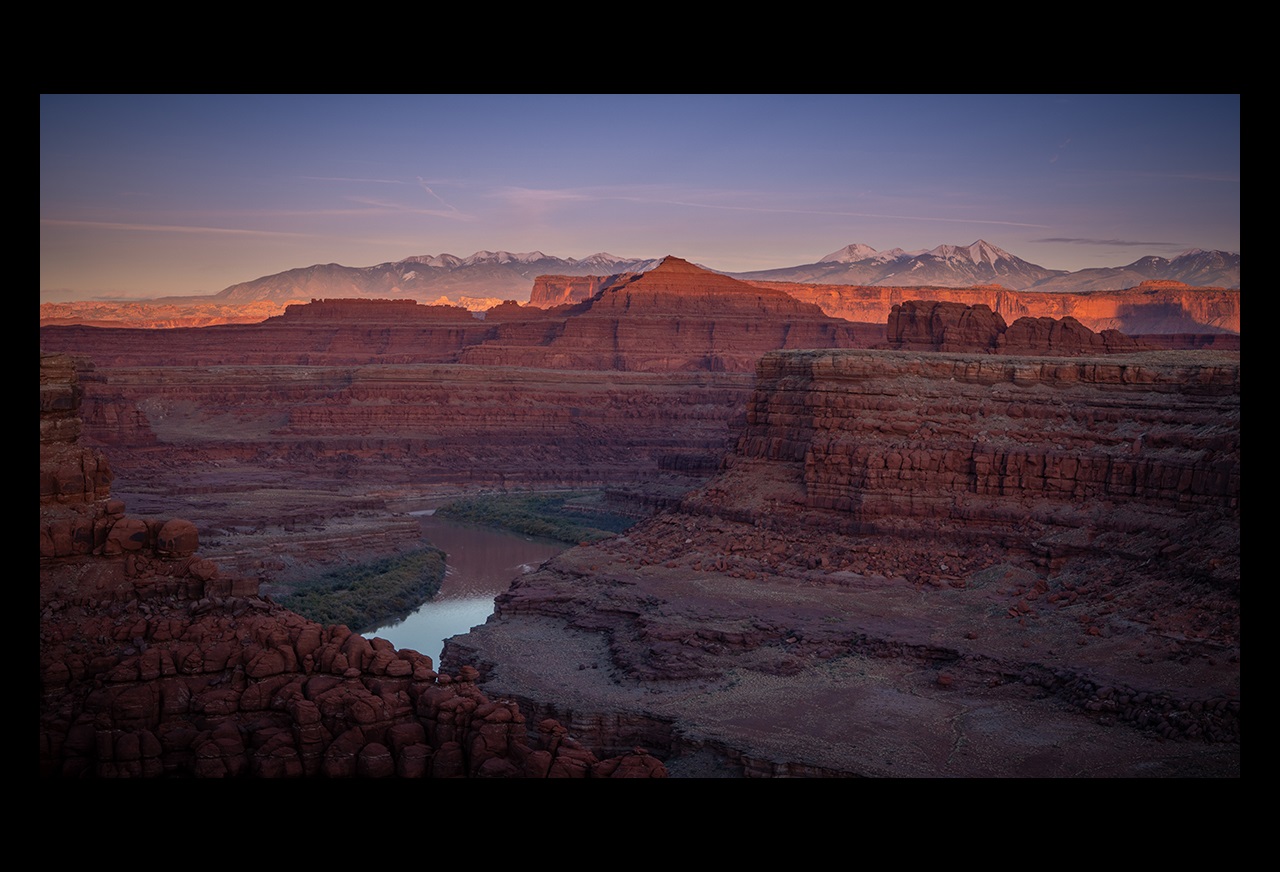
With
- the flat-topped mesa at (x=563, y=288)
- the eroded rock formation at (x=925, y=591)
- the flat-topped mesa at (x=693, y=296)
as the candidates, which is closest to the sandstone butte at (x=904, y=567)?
the eroded rock formation at (x=925, y=591)

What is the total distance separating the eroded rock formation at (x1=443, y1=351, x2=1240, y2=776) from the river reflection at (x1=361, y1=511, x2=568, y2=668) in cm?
168

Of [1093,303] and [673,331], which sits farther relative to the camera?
[1093,303]

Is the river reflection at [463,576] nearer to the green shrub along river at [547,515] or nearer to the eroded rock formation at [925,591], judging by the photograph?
the green shrub along river at [547,515]

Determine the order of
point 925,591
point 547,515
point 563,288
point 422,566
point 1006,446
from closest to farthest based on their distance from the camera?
point 925,591, point 1006,446, point 422,566, point 547,515, point 563,288

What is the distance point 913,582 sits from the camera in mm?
24734

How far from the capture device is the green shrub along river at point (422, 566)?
27.8m

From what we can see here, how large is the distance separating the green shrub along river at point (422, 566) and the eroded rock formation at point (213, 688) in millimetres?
10927

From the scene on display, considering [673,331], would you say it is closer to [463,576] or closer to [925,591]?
[463,576]

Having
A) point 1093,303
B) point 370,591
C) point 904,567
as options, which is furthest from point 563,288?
point 904,567

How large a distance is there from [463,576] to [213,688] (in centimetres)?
2174

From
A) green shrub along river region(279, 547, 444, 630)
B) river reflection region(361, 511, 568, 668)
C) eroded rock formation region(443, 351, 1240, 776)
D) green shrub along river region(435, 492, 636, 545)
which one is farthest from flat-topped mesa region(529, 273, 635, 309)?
eroded rock formation region(443, 351, 1240, 776)

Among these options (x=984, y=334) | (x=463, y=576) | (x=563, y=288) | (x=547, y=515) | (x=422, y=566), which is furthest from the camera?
(x=563, y=288)

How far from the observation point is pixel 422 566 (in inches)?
1335

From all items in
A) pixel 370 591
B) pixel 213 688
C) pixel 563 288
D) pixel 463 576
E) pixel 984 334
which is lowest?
pixel 463 576
